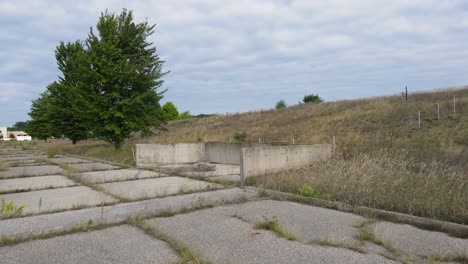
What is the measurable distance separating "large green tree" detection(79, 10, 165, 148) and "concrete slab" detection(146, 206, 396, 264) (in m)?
16.0

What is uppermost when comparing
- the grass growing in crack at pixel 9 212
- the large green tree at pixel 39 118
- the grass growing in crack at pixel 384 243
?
→ the large green tree at pixel 39 118

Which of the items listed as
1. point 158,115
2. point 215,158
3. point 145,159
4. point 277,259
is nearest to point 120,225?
point 277,259

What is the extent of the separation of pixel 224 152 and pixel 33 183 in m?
8.97

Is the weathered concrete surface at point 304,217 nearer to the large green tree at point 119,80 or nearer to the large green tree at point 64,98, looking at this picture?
the large green tree at point 119,80

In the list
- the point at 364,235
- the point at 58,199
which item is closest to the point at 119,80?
the point at 58,199

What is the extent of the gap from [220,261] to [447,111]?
→ 1972cm

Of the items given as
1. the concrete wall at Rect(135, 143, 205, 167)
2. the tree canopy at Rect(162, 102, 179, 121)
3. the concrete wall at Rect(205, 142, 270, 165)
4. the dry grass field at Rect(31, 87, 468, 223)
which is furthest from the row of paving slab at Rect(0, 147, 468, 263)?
the tree canopy at Rect(162, 102, 179, 121)

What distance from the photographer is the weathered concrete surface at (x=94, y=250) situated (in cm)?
421

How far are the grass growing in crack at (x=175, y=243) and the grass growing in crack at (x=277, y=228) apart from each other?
137cm

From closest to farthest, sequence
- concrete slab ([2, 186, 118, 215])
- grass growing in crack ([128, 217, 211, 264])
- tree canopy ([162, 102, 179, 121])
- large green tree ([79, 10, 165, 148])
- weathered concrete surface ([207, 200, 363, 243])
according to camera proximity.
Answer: grass growing in crack ([128, 217, 211, 264]) < weathered concrete surface ([207, 200, 363, 243]) < concrete slab ([2, 186, 118, 215]) < large green tree ([79, 10, 165, 148]) < tree canopy ([162, 102, 179, 121])

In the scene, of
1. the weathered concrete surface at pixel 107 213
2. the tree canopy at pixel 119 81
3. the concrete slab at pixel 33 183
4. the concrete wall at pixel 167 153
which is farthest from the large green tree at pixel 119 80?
the weathered concrete surface at pixel 107 213

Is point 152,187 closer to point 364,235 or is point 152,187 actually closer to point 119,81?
point 364,235

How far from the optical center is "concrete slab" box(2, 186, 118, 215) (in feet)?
23.5

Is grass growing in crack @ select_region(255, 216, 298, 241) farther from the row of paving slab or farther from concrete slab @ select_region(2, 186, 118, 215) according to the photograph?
concrete slab @ select_region(2, 186, 118, 215)
